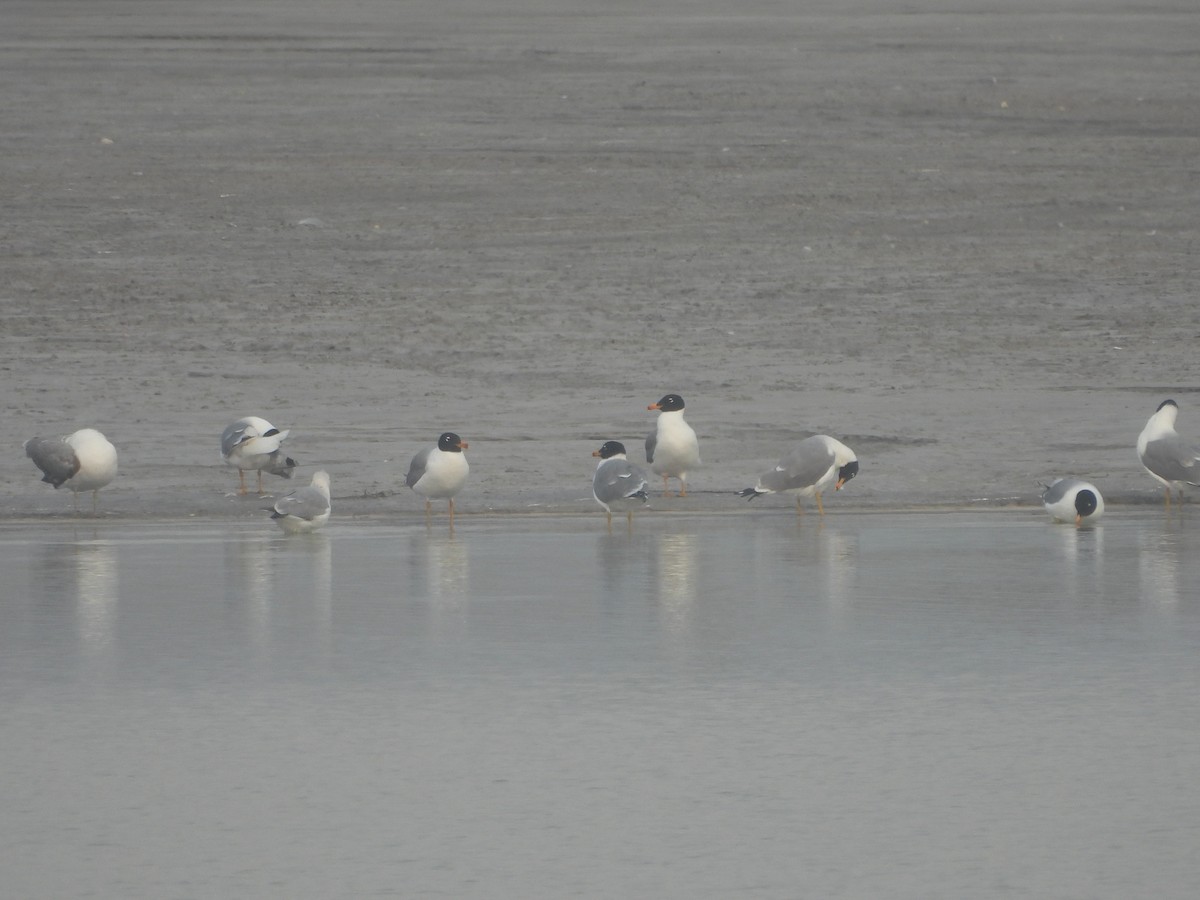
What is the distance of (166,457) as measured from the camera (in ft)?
48.4

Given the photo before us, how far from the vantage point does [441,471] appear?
1263 centimetres

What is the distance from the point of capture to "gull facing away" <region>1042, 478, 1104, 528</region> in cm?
1225

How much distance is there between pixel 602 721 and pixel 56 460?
674cm

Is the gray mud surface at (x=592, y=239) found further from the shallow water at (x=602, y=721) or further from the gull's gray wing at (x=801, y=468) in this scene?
the shallow water at (x=602, y=721)

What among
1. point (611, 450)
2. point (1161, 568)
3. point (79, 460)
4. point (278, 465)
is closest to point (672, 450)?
point (611, 450)

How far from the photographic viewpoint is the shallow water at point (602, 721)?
18.0 ft

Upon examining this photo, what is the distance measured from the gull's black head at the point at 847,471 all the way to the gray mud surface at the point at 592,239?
340 mm

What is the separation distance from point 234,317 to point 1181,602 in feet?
39.2

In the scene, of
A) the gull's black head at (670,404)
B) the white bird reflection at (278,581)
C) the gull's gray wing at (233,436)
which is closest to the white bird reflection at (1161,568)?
the gull's black head at (670,404)

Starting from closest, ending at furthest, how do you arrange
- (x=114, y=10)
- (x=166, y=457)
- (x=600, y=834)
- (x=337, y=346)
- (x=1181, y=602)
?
(x=600, y=834) < (x=1181, y=602) < (x=166, y=457) < (x=337, y=346) < (x=114, y=10)

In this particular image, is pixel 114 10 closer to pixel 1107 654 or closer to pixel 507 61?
pixel 507 61

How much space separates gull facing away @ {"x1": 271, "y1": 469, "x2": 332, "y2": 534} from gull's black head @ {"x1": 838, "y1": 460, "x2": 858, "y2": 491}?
319 cm

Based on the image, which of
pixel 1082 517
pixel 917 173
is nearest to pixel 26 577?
pixel 1082 517

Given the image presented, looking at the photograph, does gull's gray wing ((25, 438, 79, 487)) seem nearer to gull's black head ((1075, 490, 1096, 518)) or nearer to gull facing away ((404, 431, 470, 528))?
gull facing away ((404, 431, 470, 528))
